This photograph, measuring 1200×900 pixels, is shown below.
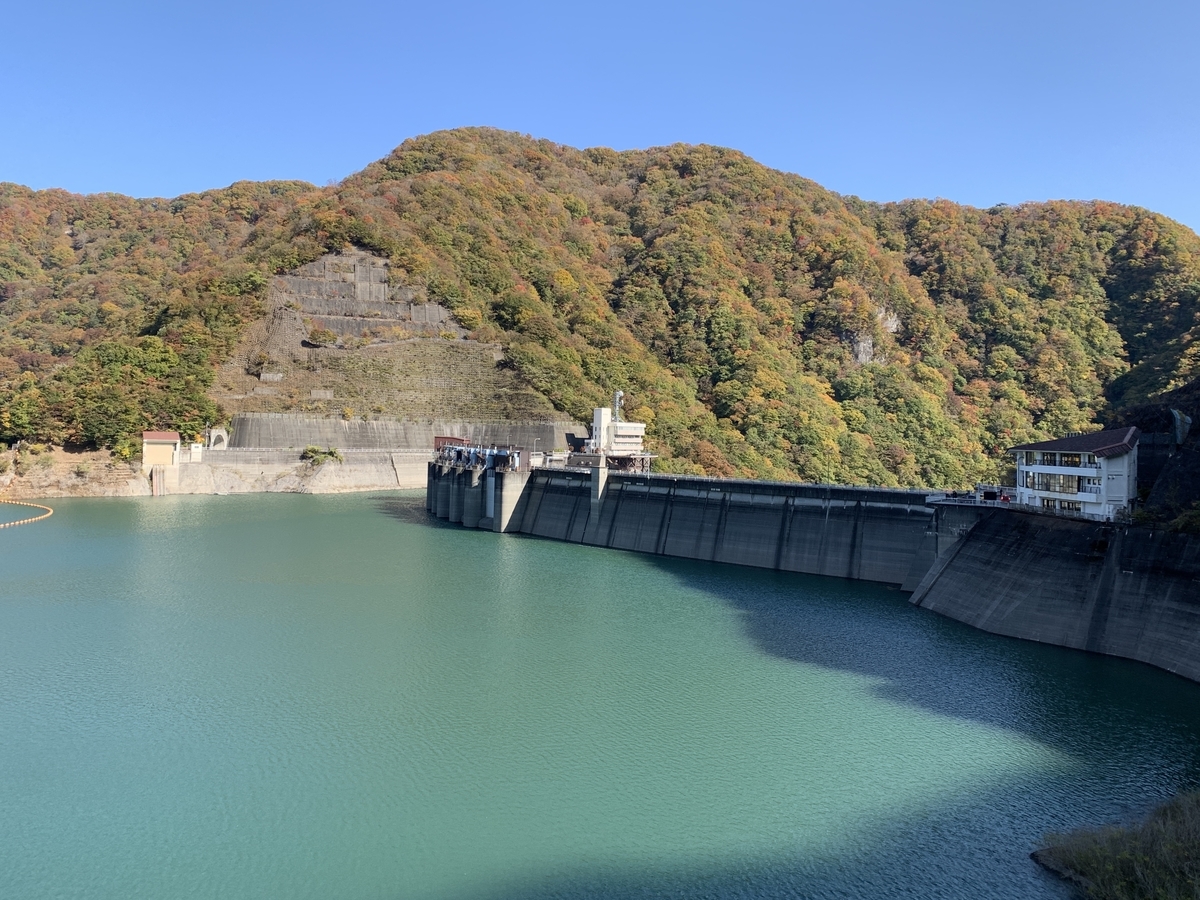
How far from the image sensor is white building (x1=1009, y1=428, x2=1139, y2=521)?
30.0 metres

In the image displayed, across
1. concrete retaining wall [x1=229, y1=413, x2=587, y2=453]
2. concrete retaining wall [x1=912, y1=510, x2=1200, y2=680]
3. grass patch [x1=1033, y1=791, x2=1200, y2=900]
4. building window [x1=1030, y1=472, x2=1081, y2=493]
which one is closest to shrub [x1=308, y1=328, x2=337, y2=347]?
concrete retaining wall [x1=229, y1=413, x2=587, y2=453]

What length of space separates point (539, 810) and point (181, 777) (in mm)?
8431

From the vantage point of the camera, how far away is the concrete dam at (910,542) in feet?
86.0

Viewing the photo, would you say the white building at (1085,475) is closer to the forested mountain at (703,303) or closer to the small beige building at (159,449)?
the forested mountain at (703,303)

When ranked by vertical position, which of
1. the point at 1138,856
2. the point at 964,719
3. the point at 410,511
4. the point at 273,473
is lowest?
the point at 410,511

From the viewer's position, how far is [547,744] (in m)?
21.4

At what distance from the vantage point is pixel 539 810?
59.4 feet

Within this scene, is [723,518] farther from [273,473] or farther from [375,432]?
A: [273,473]

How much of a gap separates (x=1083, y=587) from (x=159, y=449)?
6932 cm

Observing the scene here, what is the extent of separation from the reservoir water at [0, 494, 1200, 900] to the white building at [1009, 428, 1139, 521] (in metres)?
6.08

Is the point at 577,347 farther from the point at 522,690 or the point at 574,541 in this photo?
the point at 522,690

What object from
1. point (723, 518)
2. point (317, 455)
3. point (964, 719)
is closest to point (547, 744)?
point (964, 719)

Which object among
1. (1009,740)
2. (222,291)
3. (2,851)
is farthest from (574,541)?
(222,291)

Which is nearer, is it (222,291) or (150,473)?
(150,473)
